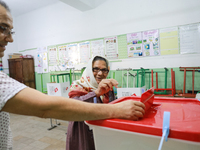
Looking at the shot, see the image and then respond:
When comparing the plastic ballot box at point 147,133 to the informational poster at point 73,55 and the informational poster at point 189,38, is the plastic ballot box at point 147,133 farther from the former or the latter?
the informational poster at point 73,55

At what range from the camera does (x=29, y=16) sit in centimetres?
558

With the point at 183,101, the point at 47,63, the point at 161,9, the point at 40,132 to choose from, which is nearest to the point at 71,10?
the point at 47,63

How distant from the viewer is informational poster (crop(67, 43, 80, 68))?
4.45 metres

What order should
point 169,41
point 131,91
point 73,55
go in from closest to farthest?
point 131,91, point 169,41, point 73,55

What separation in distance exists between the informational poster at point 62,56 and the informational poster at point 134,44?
6.99 ft

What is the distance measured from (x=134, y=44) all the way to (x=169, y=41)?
78 centimetres

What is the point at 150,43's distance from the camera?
3338 mm

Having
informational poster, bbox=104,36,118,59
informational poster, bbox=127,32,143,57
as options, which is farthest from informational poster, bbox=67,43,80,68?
informational poster, bbox=127,32,143,57

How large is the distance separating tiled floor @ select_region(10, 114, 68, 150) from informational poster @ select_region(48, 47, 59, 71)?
1854mm

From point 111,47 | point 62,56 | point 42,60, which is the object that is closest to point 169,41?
point 111,47

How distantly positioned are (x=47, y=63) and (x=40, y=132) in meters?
2.63

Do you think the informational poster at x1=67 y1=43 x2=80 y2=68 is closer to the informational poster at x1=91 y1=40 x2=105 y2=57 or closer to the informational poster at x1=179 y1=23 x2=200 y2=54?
the informational poster at x1=91 y1=40 x2=105 y2=57

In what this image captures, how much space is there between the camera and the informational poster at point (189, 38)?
2932mm

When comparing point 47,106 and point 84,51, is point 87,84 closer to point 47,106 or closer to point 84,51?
point 47,106
